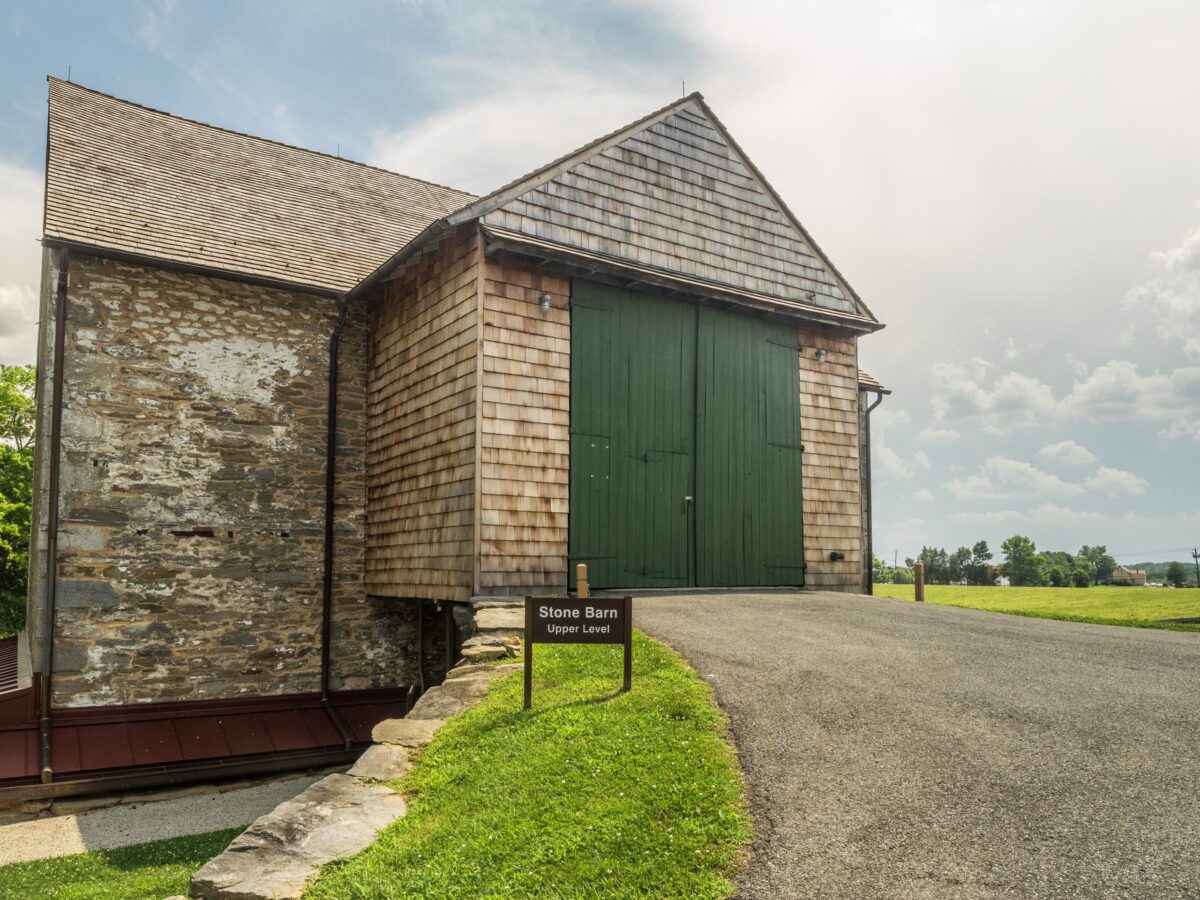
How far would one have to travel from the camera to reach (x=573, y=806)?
580 cm

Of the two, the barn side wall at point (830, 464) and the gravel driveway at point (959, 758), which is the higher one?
the barn side wall at point (830, 464)

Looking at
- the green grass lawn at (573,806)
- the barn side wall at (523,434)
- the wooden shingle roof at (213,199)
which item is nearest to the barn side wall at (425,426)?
the barn side wall at (523,434)

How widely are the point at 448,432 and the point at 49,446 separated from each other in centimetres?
542

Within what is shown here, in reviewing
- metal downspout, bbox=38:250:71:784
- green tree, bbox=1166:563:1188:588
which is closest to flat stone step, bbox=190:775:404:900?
metal downspout, bbox=38:250:71:784

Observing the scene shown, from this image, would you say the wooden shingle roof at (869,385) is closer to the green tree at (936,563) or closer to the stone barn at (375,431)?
the stone barn at (375,431)

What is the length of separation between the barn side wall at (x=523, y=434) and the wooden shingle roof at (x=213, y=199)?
3.84m

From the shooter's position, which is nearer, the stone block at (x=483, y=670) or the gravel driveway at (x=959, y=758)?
the gravel driveway at (x=959, y=758)

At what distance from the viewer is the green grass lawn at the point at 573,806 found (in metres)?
5.05

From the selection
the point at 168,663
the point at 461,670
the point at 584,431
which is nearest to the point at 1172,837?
the point at 461,670

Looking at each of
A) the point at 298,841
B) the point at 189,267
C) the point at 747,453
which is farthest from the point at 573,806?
the point at 189,267

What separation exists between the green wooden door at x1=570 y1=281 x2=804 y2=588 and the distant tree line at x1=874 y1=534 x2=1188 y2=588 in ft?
211

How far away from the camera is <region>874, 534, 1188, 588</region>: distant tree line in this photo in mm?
80406

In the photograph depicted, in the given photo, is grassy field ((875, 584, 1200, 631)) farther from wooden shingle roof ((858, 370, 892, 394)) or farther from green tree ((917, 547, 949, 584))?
green tree ((917, 547, 949, 584))

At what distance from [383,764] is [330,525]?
7.06 meters
